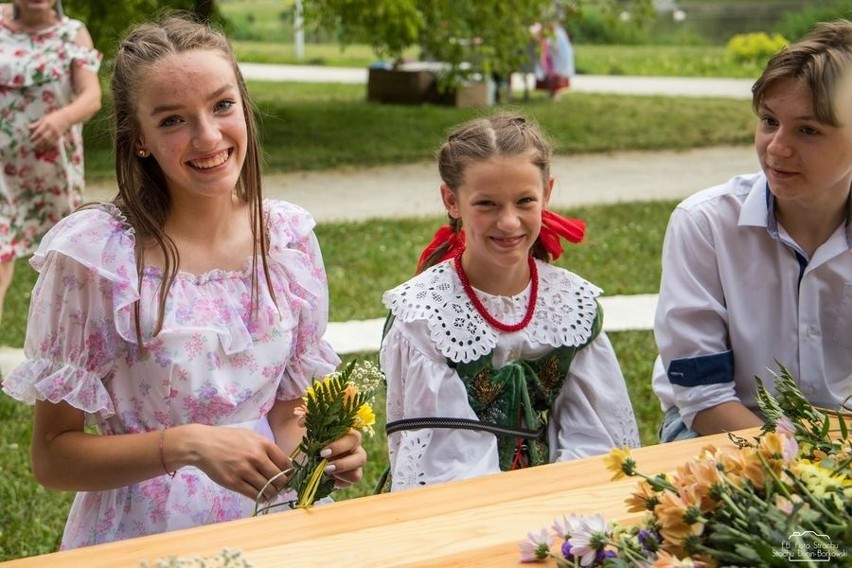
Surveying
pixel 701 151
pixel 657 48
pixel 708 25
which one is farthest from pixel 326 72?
pixel 708 25

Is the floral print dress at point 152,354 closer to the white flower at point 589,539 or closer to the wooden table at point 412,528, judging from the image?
the wooden table at point 412,528

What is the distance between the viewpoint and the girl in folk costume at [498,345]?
2.86 metres

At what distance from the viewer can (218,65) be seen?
2568mm

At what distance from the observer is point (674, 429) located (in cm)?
324

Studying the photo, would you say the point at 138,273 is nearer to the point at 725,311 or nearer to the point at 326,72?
the point at 725,311

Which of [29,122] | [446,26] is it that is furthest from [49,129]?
[446,26]

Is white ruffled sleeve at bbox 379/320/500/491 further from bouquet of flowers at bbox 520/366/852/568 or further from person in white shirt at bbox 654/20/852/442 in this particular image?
bouquet of flowers at bbox 520/366/852/568

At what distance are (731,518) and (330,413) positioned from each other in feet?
2.60

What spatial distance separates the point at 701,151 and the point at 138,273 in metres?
10.7

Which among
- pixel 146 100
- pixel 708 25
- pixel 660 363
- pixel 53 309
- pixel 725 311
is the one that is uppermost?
pixel 146 100

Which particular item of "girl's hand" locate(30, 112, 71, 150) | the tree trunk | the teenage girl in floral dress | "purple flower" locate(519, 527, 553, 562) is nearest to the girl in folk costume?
the teenage girl in floral dress

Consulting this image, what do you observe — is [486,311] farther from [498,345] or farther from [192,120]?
[192,120]

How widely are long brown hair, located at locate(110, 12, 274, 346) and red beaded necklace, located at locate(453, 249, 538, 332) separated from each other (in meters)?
0.55

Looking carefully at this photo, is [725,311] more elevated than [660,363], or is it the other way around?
[725,311]
